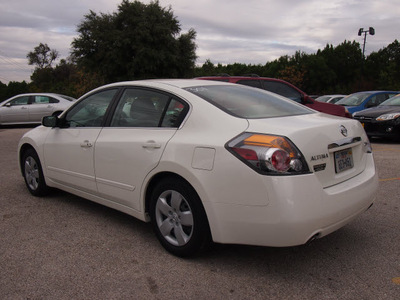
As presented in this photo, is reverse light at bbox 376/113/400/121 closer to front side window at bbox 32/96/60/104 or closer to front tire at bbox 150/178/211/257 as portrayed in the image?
front tire at bbox 150/178/211/257

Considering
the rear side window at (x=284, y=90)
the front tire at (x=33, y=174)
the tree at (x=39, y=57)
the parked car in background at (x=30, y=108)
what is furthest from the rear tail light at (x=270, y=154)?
the tree at (x=39, y=57)

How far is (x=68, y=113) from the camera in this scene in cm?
448

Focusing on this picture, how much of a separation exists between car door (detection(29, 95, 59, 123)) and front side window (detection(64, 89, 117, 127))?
11.7 metres

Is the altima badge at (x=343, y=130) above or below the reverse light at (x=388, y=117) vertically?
above

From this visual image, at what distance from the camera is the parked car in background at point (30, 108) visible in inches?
601

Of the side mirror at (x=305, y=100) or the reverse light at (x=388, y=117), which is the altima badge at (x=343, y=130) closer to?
the side mirror at (x=305, y=100)

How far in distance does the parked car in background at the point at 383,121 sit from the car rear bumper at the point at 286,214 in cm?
786

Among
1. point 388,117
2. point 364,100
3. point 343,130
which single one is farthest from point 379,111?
point 343,130

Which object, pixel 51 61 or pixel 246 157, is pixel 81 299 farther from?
pixel 51 61

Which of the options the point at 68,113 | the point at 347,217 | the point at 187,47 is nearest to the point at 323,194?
the point at 347,217

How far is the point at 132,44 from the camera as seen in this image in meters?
34.3

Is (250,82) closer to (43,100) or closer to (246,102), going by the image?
(246,102)

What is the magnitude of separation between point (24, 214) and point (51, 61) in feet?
238

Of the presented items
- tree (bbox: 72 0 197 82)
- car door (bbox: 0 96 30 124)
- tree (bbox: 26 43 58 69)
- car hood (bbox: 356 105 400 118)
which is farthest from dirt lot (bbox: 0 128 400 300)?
tree (bbox: 26 43 58 69)
